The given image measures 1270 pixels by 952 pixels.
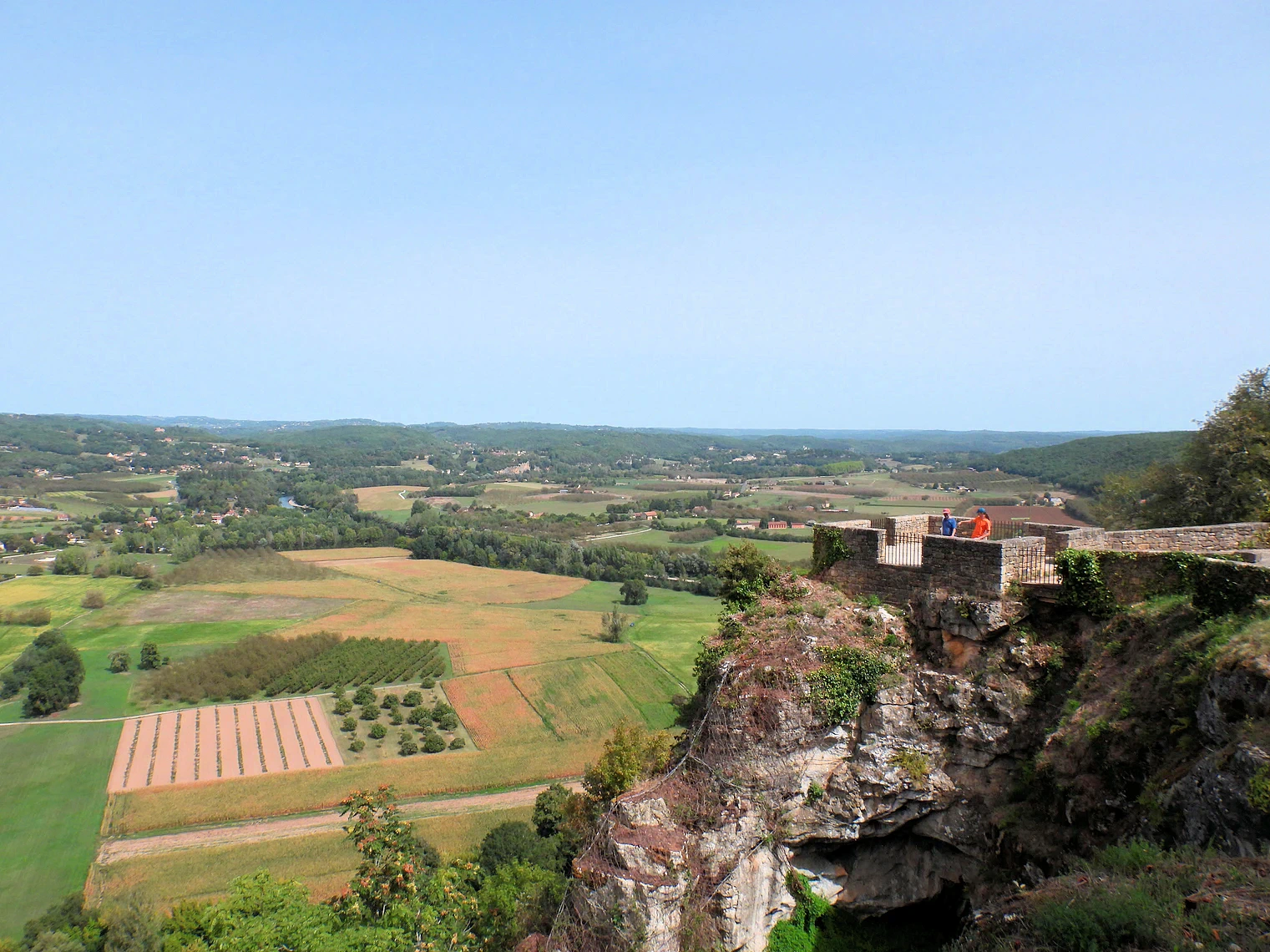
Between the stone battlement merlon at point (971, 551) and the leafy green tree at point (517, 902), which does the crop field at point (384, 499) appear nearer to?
the leafy green tree at point (517, 902)

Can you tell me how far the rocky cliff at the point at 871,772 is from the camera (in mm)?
→ 11781

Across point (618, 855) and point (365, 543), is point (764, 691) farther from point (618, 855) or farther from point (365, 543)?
point (365, 543)

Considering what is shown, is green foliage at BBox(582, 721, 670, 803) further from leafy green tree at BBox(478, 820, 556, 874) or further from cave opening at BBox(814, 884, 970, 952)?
cave opening at BBox(814, 884, 970, 952)

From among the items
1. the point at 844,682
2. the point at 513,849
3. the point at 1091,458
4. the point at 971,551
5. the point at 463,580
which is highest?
the point at 1091,458

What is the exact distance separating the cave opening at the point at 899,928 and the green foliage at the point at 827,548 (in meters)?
6.43

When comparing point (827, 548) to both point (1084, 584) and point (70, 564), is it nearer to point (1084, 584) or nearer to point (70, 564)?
point (1084, 584)

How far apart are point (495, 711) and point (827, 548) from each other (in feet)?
139

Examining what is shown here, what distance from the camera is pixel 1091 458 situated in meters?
114

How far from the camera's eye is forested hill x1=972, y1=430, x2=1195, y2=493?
87250 millimetres

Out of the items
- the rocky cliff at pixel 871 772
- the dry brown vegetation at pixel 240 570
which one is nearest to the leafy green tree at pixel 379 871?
the rocky cliff at pixel 871 772

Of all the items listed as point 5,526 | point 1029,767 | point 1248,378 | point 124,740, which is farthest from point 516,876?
point 5,526

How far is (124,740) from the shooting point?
48.8m

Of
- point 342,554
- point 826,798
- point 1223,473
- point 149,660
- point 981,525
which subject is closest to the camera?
point 826,798

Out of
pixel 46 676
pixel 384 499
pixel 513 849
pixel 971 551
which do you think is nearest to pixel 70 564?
pixel 46 676
